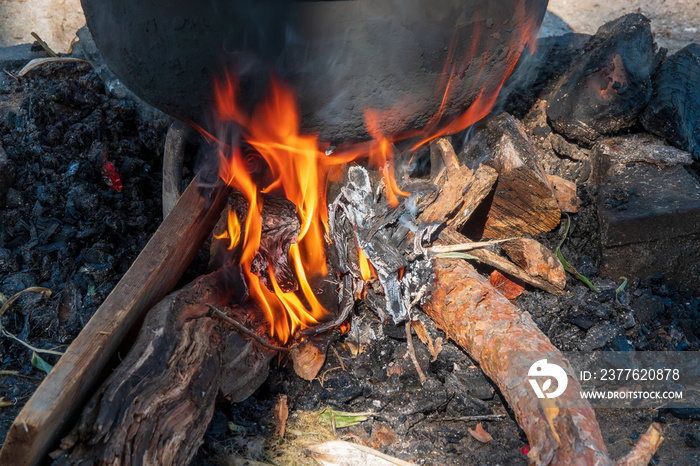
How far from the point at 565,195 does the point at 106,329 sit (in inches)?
71.7

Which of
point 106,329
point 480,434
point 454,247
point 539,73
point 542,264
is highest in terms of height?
point 539,73

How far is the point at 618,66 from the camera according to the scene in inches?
96.5

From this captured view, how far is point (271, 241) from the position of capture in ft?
6.60

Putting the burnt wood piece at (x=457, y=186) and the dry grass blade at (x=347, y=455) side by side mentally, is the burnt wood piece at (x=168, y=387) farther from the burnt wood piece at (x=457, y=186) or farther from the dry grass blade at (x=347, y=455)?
the burnt wood piece at (x=457, y=186)

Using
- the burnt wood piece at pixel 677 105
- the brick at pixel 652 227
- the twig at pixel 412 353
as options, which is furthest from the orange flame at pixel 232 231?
the burnt wood piece at pixel 677 105

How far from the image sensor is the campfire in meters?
1.40

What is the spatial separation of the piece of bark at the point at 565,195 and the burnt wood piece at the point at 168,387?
4.58ft

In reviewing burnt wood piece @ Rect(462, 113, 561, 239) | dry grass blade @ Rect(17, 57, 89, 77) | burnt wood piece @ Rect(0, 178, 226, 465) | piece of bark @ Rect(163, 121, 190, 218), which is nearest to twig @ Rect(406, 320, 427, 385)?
burnt wood piece @ Rect(462, 113, 561, 239)

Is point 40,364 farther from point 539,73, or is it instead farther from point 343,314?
point 539,73

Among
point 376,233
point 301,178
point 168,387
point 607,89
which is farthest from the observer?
point 607,89

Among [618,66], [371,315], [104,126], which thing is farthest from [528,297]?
[104,126]

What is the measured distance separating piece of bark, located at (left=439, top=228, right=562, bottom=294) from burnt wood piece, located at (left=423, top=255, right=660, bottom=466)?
0.33ft

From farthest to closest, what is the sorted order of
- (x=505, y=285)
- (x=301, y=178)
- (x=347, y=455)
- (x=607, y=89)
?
(x=607, y=89)
(x=505, y=285)
(x=301, y=178)
(x=347, y=455)

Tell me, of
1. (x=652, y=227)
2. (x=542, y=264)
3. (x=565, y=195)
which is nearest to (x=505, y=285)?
(x=542, y=264)
